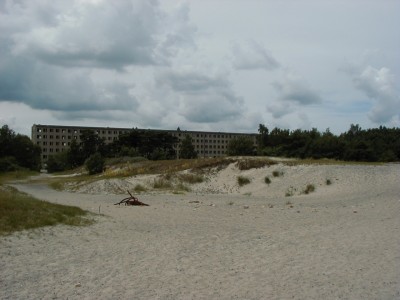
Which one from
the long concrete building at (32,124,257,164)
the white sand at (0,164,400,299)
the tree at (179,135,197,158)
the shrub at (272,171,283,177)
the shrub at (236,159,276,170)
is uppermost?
the long concrete building at (32,124,257,164)

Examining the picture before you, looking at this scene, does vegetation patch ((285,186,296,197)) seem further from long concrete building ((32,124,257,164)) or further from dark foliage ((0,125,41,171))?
long concrete building ((32,124,257,164))

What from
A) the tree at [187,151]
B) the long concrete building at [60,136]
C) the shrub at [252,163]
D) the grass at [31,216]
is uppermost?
the long concrete building at [60,136]

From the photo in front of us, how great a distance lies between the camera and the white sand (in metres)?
8.82

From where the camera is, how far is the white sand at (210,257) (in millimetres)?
8820

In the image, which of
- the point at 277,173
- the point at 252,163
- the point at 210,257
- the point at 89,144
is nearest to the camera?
the point at 210,257

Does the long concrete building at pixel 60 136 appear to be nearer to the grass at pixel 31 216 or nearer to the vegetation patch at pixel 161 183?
the vegetation patch at pixel 161 183

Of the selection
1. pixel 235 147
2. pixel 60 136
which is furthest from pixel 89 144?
pixel 60 136

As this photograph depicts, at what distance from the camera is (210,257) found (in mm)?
12133

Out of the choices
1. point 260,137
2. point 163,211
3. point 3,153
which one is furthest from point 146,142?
point 163,211

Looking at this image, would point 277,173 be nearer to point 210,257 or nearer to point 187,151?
point 210,257

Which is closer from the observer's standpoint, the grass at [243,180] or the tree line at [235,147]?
the grass at [243,180]

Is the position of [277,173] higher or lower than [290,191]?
higher

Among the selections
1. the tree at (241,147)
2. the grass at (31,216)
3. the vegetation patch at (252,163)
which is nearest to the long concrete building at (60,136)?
the tree at (241,147)

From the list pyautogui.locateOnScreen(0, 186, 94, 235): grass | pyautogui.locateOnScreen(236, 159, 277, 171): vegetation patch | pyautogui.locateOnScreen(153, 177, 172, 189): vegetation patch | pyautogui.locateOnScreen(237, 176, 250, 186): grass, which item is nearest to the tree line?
pyautogui.locateOnScreen(153, 177, 172, 189): vegetation patch
